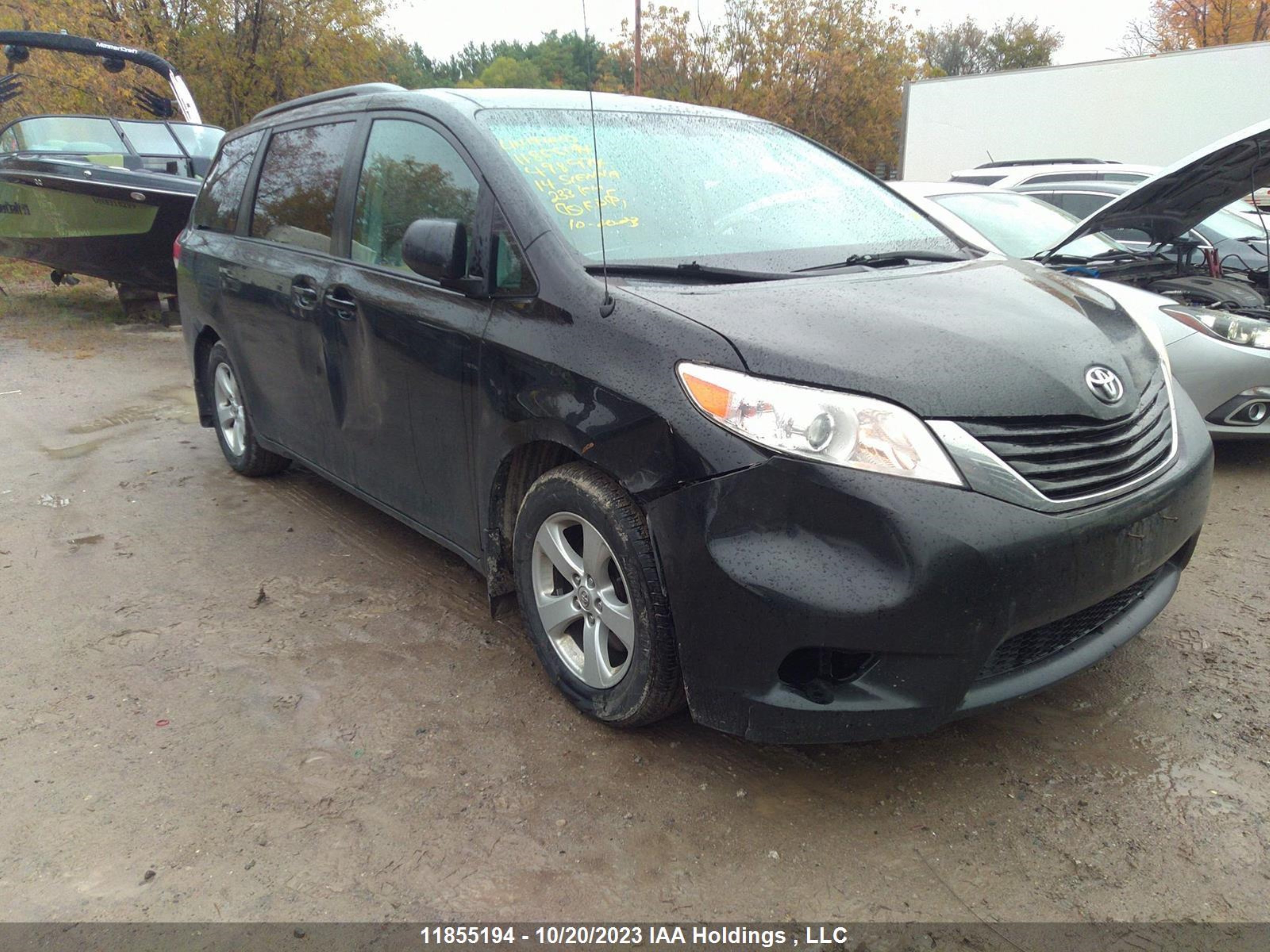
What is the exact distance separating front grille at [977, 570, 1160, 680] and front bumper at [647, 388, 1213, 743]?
21 mm

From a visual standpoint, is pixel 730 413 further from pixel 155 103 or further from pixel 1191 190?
pixel 155 103

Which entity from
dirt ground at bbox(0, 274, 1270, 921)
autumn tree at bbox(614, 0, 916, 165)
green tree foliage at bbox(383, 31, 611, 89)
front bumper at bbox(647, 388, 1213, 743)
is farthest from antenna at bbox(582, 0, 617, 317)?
autumn tree at bbox(614, 0, 916, 165)

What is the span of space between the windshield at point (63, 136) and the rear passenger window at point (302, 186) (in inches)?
252

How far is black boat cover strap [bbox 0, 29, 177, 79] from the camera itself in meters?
9.47

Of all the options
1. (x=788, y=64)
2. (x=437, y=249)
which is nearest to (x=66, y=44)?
(x=437, y=249)

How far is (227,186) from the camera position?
4.75m

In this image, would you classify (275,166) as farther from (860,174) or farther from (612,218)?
(860,174)

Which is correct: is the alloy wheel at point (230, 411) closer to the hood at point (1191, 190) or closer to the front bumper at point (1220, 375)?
the hood at point (1191, 190)

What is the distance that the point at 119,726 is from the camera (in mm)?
A: 2879

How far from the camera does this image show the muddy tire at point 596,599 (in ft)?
8.02

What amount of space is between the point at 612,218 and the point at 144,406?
530cm

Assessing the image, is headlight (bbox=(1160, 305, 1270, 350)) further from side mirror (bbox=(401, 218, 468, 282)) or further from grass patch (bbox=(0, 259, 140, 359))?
grass patch (bbox=(0, 259, 140, 359))

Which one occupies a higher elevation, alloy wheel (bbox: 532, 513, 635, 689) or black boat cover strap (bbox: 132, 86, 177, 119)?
black boat cover strap (bbox: 132, 86, 177, 119)

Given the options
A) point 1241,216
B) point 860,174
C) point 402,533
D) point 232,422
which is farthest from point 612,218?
point 1241,216
